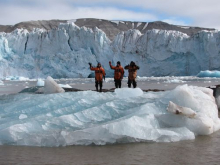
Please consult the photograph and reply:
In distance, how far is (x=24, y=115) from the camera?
5129mm

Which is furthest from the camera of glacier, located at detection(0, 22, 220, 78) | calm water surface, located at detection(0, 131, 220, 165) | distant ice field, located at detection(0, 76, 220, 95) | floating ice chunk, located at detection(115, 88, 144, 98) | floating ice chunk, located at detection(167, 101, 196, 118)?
glacier, located at detection(0, 22, 220, 78)

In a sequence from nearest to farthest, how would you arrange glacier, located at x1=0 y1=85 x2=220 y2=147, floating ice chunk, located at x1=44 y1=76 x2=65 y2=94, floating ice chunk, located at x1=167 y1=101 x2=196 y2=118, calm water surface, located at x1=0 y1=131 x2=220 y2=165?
calm water surface, located at x1=0 y1=131 x2=220 y2=165 < glacier, located at x1=0 y1=85 x2=220 y2=147 < floating ice chunk, located at x1=167 y1=101 x2=196 y2=118 < floating ice chunk, located at x1=44 y1=76 x2=65 y2=94

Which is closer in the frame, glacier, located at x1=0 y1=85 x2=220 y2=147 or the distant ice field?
glacier, located at x1=0 y1=85 x2=220 y2=147

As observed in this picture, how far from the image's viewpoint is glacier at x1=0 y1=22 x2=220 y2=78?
1246 inches

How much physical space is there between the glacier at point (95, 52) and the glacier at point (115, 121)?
26.9m

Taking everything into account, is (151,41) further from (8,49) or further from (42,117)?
(42,117)

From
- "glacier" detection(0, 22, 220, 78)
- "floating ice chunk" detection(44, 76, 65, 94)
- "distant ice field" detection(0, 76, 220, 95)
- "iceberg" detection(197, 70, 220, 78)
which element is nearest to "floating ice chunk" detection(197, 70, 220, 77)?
"iceberg" detection(197, 70, 220, 78)

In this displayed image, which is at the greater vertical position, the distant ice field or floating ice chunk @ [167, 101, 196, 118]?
floating ice chunk @ [167, 101, 196, 118]

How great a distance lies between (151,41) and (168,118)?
29.1 meters

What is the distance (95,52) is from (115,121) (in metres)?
29.1

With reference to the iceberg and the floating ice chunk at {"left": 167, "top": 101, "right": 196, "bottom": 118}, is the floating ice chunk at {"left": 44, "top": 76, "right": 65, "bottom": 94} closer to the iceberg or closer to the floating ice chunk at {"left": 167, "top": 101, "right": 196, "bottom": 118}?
the floating ice chunk at {"left": 167, "top": 101, "right": 196, "bottom": 118}

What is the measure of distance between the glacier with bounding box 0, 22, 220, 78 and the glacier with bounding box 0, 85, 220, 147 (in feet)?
88.2

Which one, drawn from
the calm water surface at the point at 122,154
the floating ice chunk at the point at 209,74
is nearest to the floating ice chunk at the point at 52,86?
the calm water surface at the point at 122,154

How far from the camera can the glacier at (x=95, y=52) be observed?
3164cm
